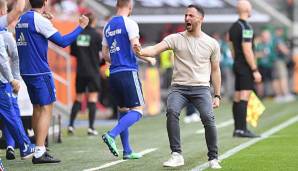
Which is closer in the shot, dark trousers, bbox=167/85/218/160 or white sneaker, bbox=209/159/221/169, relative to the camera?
white sneaker, bbox=209/159/221/169

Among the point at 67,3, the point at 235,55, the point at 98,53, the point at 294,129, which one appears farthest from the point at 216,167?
the point at 67,3

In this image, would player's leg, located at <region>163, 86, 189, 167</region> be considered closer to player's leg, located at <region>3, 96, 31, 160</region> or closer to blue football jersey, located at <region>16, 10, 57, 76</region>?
blue football jersey, located at <region>16, 10, 57, 76</region>

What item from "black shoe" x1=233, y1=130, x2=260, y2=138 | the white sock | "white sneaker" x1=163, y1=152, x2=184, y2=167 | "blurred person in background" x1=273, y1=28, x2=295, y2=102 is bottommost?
"blurred person in background" x1=273, y1=28, x2=295, y2=102

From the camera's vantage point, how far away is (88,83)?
1638 cm

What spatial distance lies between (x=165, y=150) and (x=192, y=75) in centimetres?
241

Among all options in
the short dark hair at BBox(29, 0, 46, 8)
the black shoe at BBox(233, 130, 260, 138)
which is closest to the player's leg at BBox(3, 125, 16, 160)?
the short dark hair at BBox(29, 0, 46, 8)

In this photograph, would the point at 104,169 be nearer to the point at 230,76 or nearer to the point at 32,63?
the point at 32,63

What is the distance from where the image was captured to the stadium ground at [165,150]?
34.5 ft

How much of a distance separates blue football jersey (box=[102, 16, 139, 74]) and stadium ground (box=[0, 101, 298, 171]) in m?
1.12

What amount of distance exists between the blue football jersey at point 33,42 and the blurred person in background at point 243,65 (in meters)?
4.16

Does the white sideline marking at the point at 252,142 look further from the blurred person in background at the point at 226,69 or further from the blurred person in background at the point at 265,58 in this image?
the blurred person in background at the point at 265,58

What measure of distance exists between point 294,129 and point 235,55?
1.92 m

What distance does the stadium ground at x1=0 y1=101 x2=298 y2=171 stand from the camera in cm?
1051

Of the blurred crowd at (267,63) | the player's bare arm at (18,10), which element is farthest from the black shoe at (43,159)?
the blurred crowd at (267,63)
